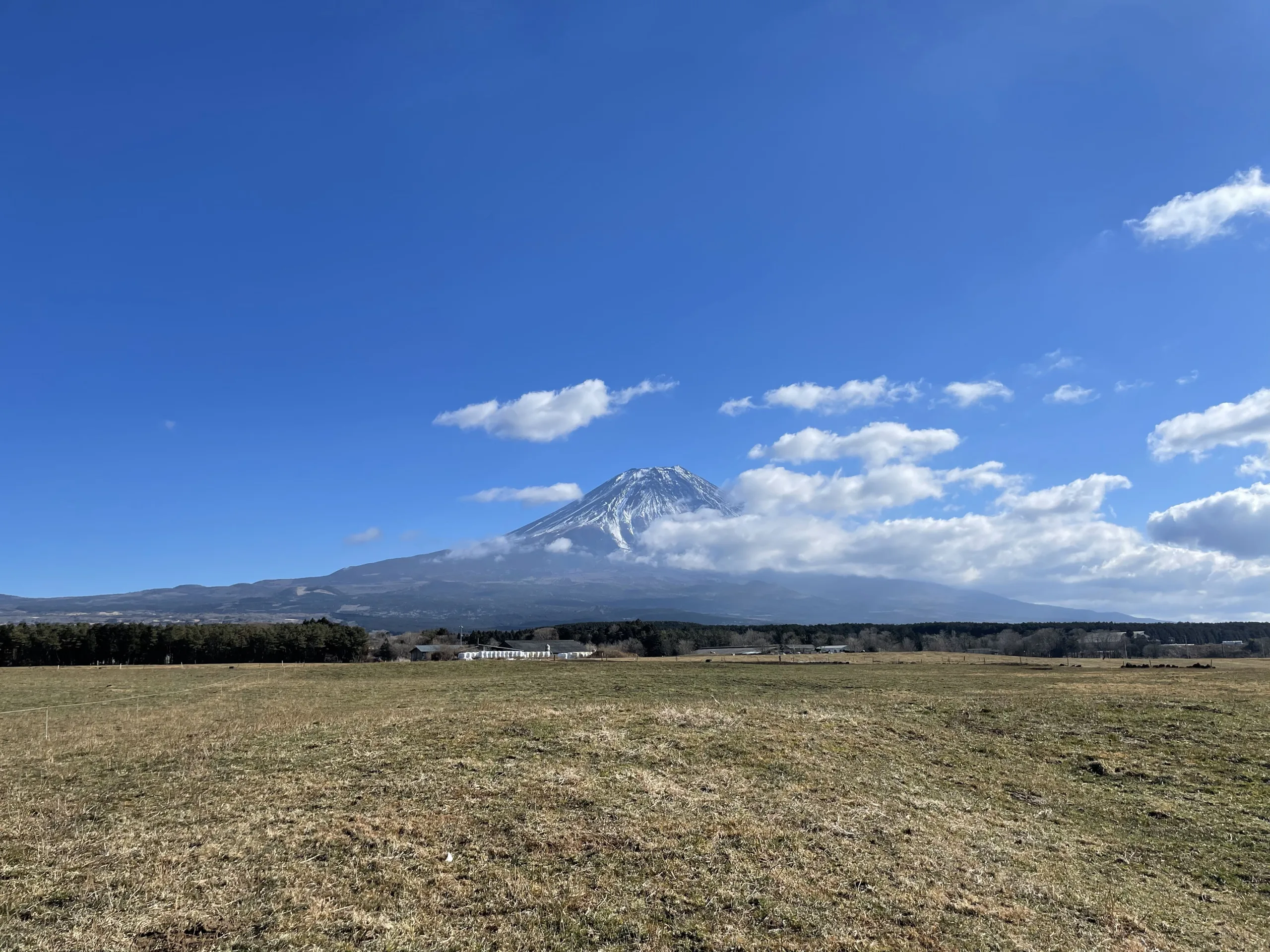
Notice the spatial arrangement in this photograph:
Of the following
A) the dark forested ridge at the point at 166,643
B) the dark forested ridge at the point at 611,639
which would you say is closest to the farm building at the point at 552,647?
the dark forested ridge at the point at 611,639

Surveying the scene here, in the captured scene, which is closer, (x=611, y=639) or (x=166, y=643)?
(x=166, y=643)

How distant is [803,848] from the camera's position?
1195cm

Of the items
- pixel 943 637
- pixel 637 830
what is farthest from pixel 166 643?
pixel 943 637

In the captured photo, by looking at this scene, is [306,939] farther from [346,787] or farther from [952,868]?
[952,868]

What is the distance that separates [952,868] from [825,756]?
→ 791 centimetres

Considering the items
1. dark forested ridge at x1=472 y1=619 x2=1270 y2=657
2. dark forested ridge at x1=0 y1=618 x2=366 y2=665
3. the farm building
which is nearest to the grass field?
dark forested ridge at x1=0 y1=618 x2=366 y2=665

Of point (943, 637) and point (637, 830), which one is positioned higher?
point (637, 830)

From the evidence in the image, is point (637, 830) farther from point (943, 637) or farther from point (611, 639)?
point (943, 637)

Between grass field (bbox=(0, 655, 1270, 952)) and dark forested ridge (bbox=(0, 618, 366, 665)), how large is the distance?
232ft

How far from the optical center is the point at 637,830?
12586 mm

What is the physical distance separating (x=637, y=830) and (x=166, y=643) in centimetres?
9689

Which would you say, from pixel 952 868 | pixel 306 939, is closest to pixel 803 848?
pixel 952 868

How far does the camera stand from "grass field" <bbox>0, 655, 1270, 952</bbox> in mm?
9062

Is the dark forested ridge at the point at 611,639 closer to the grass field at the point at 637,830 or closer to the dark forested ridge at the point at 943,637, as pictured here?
the dark forested ridge at the point at 943,637
